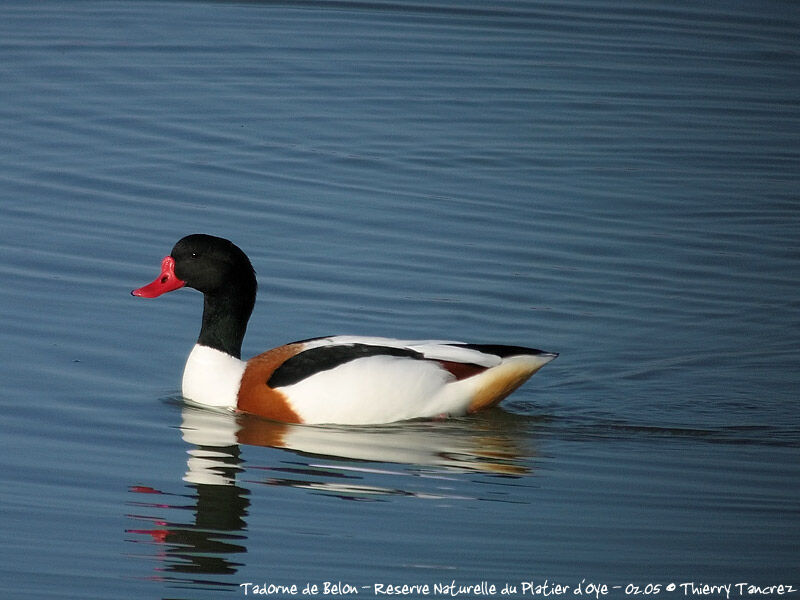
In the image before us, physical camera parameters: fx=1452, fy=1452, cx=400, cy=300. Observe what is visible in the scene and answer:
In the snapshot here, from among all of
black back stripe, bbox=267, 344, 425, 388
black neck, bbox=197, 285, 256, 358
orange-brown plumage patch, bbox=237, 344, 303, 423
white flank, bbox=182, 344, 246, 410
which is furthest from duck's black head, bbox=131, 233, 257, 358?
black back stripe, bbox=267, 344, 425, 388

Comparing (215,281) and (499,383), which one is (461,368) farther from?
(215,281)

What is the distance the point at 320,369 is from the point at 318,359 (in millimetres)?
59

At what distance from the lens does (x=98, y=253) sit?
430 inches

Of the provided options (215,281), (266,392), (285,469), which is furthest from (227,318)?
(285,469)

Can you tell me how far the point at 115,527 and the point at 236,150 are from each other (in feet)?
25.1

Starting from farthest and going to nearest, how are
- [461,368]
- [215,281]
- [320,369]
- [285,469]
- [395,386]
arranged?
[215,281]
[461,368]
[395,386]
[320,369]
[285,469]

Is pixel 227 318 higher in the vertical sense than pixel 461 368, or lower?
higher

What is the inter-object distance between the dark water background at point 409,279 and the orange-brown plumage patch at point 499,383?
4.8 inches

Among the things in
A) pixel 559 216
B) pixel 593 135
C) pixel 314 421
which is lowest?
pixel 314 421

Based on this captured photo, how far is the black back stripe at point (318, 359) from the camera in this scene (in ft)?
27.4

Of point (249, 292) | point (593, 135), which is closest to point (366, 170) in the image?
point (593, 135)

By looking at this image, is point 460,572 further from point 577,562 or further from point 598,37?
point 598,37

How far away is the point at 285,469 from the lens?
7.48 meters

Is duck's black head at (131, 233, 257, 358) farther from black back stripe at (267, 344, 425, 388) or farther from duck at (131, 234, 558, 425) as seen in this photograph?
black back stripe at (267, 344, 425, 388)
